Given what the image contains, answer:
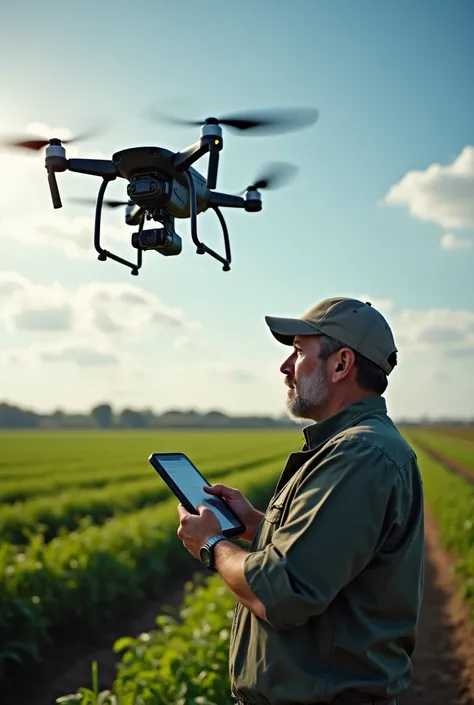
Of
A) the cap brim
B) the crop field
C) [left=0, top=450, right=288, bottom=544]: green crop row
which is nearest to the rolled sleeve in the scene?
the cap brim

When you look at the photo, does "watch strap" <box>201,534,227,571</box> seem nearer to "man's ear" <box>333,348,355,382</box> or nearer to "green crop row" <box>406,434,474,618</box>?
"man's ear" <box>333,348,355,382</box>

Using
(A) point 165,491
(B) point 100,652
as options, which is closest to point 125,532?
(B) point 100,652

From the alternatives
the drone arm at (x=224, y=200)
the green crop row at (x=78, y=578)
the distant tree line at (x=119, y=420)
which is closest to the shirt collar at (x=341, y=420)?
the drone arm at (x=224, y=200)

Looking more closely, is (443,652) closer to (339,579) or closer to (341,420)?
(341,420)

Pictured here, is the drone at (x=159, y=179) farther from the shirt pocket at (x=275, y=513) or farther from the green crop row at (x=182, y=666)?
the green crop row at (x=182, y=666)

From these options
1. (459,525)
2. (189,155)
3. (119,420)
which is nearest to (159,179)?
Answer: (189,155)
